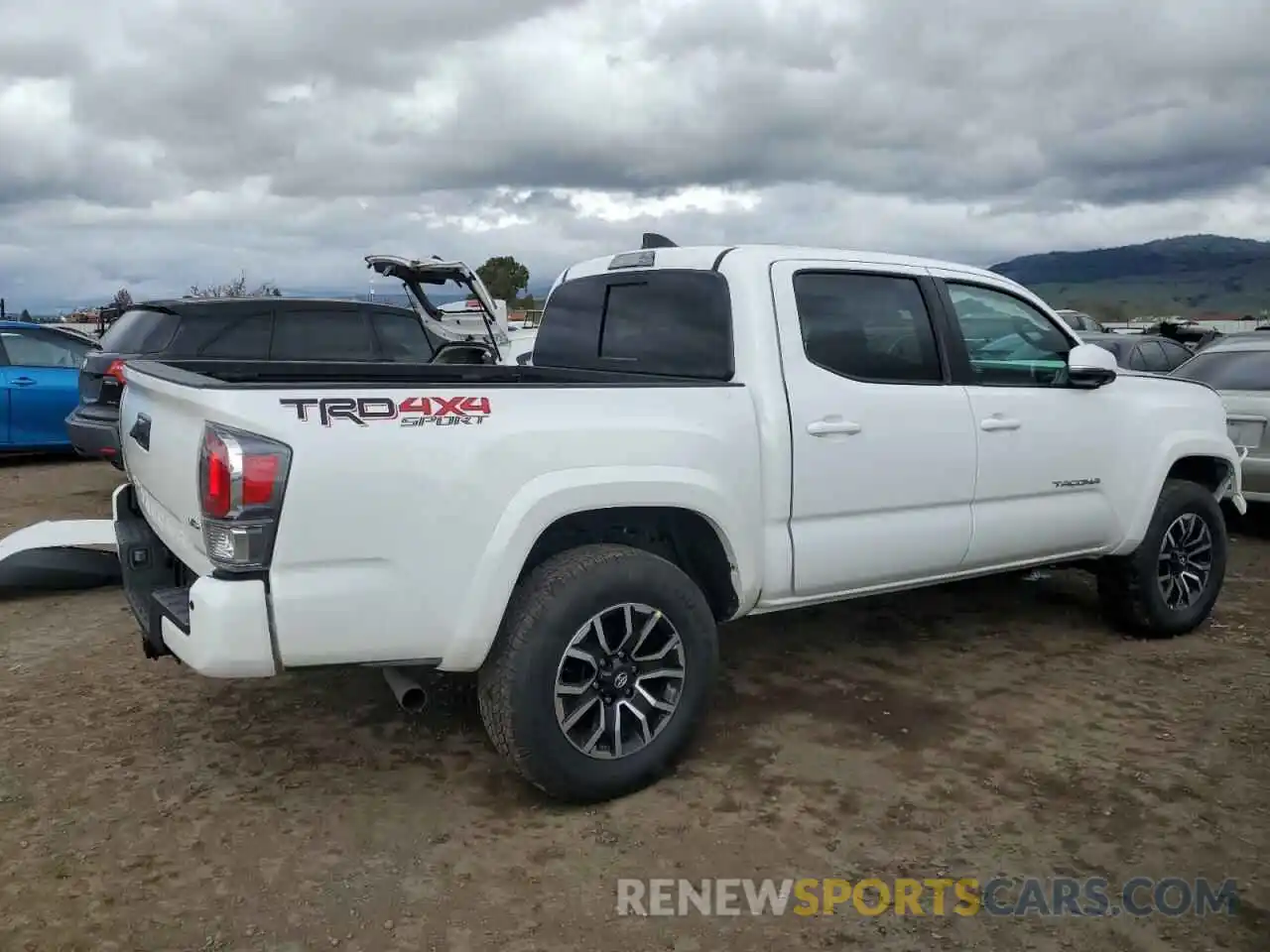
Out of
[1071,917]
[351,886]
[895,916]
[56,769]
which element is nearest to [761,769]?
[895,916]

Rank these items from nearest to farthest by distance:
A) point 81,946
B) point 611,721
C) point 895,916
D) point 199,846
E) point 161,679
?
point 81,946 → point 895,916 → point 199,846 → point 611,721 → point 161,679

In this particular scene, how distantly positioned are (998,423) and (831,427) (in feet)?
3.37

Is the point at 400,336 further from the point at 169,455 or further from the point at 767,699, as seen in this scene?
the point at 169,455

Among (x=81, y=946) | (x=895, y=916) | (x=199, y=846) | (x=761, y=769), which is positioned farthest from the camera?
(x=761, y=769)

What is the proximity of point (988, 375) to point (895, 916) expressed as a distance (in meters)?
2.53

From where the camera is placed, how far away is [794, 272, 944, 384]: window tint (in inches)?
159

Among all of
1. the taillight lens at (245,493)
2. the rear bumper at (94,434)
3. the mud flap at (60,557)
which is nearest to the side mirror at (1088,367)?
the taillight lens at (245,493)

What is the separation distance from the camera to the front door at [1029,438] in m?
4.52

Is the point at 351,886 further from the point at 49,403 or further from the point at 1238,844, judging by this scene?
the point at 49,403

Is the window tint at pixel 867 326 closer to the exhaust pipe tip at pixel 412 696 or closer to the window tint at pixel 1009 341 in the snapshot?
the window tint at pixel 1009 341

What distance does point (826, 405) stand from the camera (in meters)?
3.92

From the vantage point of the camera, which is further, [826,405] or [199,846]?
[826,405]

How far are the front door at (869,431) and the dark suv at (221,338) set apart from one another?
15.9ft

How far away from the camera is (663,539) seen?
391 centimetres
